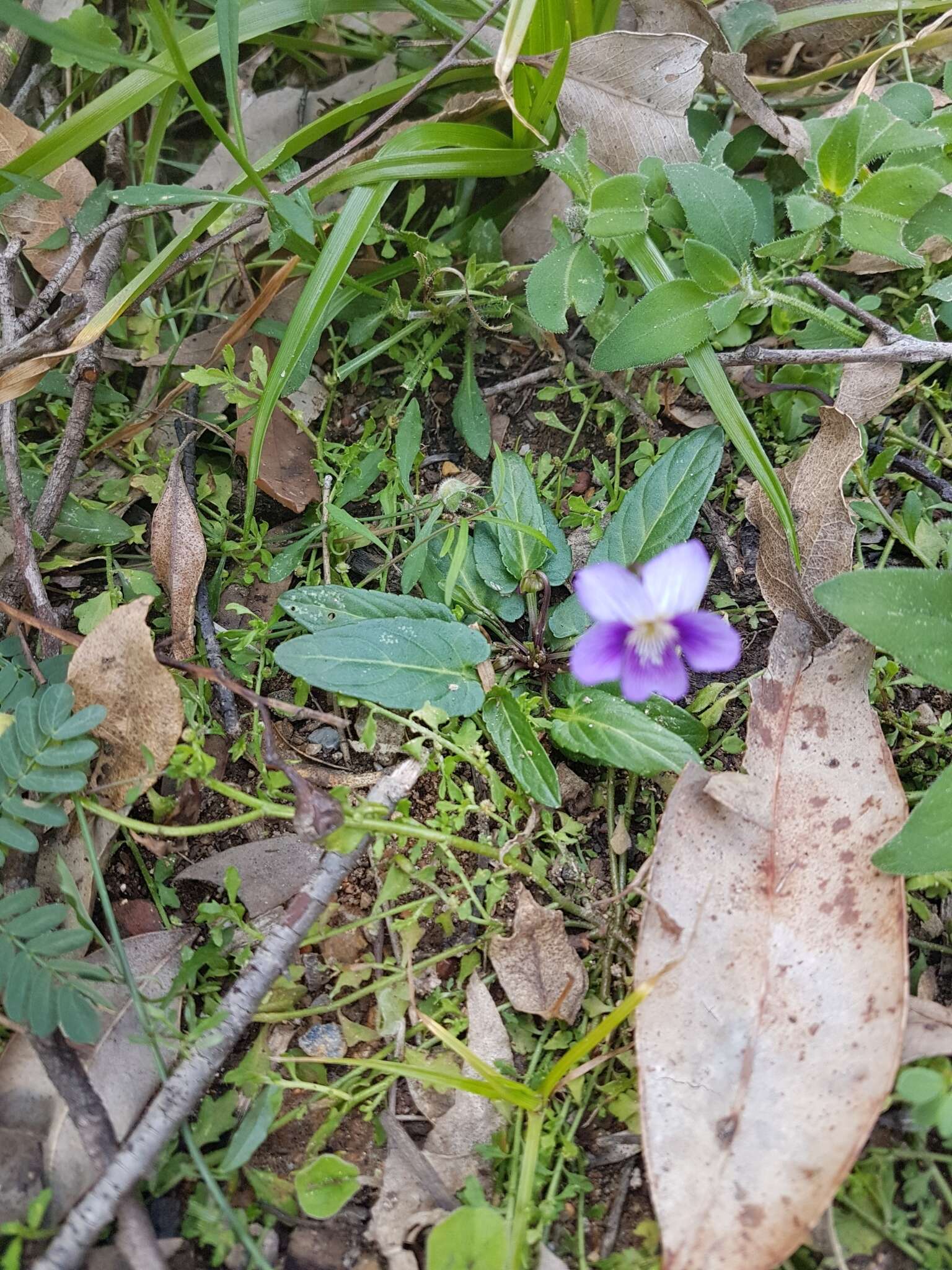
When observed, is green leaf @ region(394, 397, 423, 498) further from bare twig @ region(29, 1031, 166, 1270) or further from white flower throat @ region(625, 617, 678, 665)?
bare twig @ region(29, 1031, 166, 1270)

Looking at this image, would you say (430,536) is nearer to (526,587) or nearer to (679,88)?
(526,587)

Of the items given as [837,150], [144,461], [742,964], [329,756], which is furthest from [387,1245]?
[837,150]

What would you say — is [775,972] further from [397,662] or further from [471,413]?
[471,413]

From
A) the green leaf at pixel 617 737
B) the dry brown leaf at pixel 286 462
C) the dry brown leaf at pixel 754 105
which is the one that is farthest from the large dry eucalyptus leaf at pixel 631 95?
the green leaf at pixel 617 737

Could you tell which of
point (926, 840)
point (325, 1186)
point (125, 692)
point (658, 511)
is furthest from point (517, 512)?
point (325, 1186)

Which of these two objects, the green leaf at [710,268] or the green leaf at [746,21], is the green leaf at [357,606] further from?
the green leaf at [746,21]

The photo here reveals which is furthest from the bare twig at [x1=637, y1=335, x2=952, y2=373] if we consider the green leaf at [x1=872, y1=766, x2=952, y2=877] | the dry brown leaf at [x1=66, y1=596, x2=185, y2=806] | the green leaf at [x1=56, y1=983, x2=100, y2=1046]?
the green leaf at [x1=56, y1=983, x2=100, y2=1046]

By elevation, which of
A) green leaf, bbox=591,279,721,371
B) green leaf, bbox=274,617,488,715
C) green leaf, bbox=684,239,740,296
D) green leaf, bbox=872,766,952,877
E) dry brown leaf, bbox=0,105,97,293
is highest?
dry brown leaf, bbox=0,105,97,293
